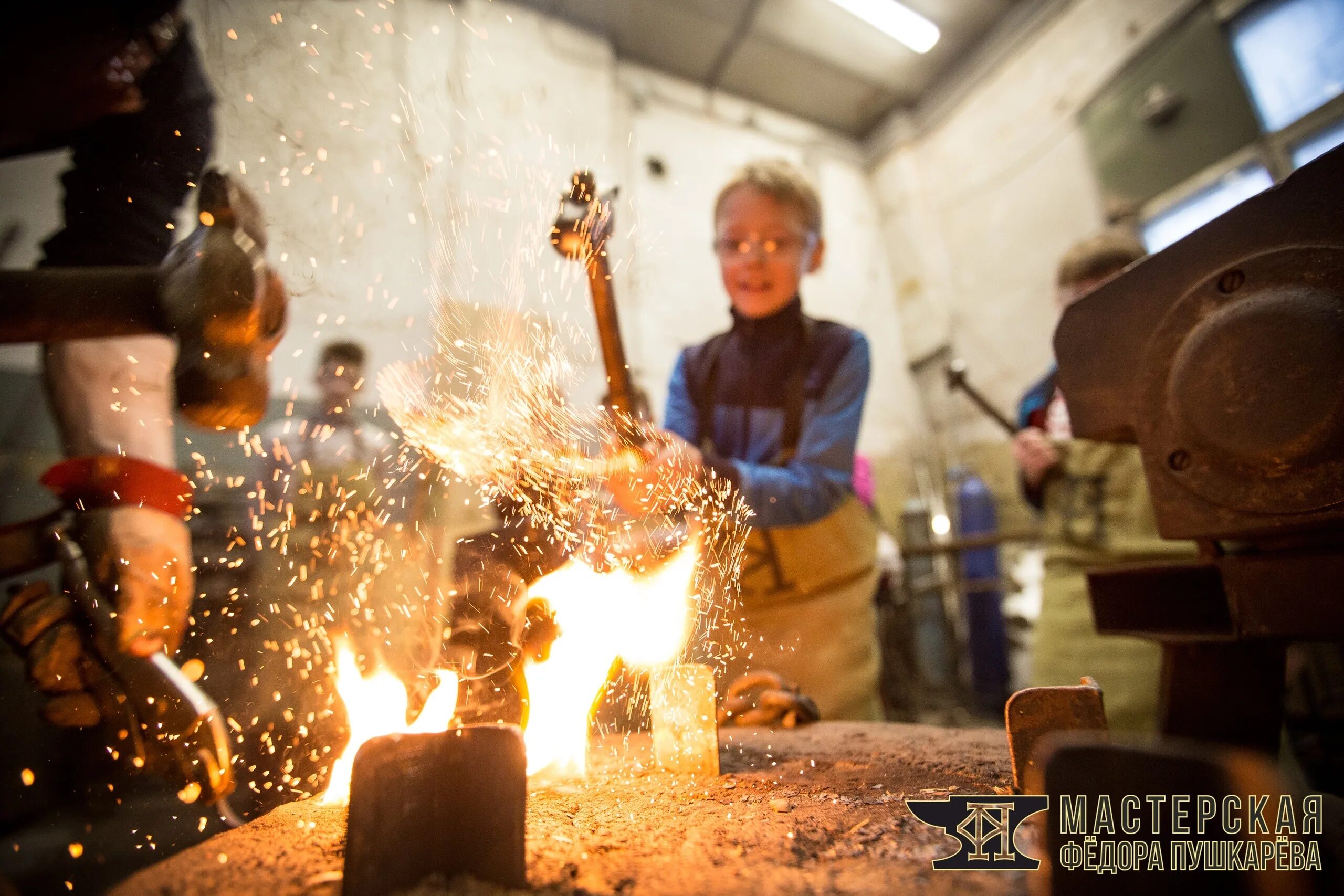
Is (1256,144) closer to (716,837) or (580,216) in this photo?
(580,216)

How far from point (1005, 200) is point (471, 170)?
4.36 metres

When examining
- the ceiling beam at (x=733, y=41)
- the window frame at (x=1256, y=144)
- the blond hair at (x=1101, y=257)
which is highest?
the ceiling beam at (x=733, y=41)

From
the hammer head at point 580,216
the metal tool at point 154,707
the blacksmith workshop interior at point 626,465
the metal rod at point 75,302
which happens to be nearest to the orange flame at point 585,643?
the blacksmith workshop interior at point 626,465

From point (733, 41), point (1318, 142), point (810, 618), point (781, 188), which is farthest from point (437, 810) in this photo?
point (733, 41)

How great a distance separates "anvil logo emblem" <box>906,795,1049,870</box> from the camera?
681mm

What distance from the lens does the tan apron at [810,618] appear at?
2199 mm

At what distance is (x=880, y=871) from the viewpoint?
2.28 feet

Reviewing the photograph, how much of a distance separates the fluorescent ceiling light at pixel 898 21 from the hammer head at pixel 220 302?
16.4ft

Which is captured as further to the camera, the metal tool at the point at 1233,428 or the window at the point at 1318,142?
the window at the point at 1318,142

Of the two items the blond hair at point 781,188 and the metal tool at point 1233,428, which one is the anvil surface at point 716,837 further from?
the blond hair at point 781,188

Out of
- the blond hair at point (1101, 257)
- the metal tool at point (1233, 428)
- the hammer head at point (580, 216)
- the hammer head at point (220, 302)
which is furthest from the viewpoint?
the blond hair at point (1101, 257)

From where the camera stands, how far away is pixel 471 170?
11.9ft

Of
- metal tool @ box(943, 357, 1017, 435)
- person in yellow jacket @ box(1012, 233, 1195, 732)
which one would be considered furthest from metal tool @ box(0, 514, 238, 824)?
metal tool @ box(943, 357, 1017, 435)

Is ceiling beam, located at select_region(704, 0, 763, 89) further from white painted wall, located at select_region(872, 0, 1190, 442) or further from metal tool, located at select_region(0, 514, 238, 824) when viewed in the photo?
metal tool, located at select_region(0, 514, 238, 824)
